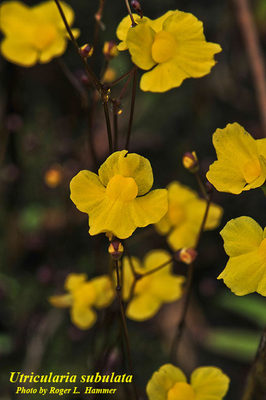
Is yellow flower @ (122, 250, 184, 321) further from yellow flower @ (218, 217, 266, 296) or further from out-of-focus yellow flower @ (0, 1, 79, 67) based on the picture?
out-of-focus yellow flower @ (0, 1, 79, 67)

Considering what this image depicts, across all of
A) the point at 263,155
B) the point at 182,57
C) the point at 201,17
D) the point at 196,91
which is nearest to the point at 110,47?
the point at 182,57

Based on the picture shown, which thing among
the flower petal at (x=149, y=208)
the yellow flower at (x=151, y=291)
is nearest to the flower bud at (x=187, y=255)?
the flower petal at (x=149, y=208)

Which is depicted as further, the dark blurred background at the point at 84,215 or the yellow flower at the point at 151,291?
the dark blurred background at the point at 84,215

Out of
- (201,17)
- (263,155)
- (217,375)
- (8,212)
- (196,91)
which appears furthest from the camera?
(201,17)

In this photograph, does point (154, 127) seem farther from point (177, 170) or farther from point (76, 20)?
point (76, 20)

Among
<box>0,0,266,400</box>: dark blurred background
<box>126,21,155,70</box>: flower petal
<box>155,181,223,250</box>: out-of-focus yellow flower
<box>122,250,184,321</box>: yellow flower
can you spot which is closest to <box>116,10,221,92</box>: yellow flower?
<box>126,21,155,70</box>: flower petal

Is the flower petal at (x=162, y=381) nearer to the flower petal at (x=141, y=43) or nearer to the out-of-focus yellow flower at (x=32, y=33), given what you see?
the flower petal at (x=141, y=43)
